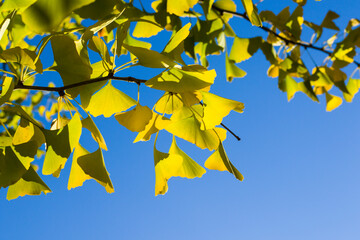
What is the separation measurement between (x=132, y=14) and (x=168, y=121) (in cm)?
40

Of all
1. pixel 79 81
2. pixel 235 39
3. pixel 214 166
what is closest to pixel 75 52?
pixel 79 81

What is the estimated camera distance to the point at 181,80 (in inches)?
16.3

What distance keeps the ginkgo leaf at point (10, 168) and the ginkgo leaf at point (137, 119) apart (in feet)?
0.53

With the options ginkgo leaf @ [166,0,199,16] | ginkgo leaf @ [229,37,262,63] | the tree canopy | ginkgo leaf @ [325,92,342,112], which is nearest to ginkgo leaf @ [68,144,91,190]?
the tree canopy

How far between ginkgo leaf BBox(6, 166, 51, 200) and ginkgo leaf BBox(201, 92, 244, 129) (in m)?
0.29

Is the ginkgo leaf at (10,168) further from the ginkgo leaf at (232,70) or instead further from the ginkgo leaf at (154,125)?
the ginkgo leaf at (232,70)

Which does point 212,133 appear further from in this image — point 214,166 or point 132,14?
point 132,14

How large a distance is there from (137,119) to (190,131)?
0.10 meters

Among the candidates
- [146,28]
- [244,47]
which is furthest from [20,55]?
[244,47]

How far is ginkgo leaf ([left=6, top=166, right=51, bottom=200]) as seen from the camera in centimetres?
55

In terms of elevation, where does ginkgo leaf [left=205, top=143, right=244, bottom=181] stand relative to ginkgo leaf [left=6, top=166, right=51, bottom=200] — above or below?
below

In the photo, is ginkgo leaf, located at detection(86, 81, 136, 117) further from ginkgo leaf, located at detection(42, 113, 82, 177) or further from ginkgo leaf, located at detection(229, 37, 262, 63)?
ginkgo leaf, located at detection(229, 37, 262, 63)

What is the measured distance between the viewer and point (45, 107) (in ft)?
7.20

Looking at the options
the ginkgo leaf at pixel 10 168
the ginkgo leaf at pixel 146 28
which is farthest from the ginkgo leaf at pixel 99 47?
the ginkgo leaf at pixel 146 28
